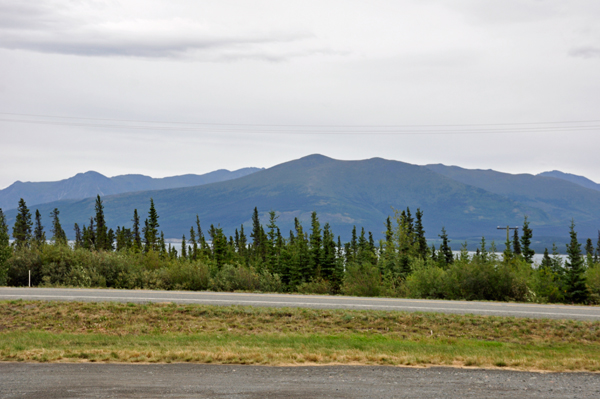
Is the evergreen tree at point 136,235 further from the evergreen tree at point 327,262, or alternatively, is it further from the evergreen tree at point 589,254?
the evergreen tree at point 589,254

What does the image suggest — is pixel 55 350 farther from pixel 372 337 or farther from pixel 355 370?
pixel 372 337

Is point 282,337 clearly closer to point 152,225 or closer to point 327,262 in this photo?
point 327,262

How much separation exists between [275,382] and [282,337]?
5093mm

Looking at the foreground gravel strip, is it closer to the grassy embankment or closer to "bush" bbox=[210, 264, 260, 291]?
the grassy embankment

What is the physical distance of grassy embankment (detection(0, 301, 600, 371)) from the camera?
12.2m

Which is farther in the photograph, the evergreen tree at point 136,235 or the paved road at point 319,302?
the evergreen tree at point 136,235

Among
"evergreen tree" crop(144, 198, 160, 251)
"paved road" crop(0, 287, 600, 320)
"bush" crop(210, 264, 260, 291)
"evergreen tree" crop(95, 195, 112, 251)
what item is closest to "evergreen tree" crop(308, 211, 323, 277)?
"bush" crop(210, 264, 260, 291)

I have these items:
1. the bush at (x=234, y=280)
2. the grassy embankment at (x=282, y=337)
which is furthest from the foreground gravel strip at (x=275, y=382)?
the bush at (x=234, y=280)

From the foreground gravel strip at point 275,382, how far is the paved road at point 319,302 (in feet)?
26.9

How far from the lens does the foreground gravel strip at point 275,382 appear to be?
9.26 metres

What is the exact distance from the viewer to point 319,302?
68.9ft

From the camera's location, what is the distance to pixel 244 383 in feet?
33.0

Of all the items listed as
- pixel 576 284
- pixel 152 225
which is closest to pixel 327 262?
pixel 576 284

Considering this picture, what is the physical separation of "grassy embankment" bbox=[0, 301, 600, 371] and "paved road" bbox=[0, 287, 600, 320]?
1.49m
